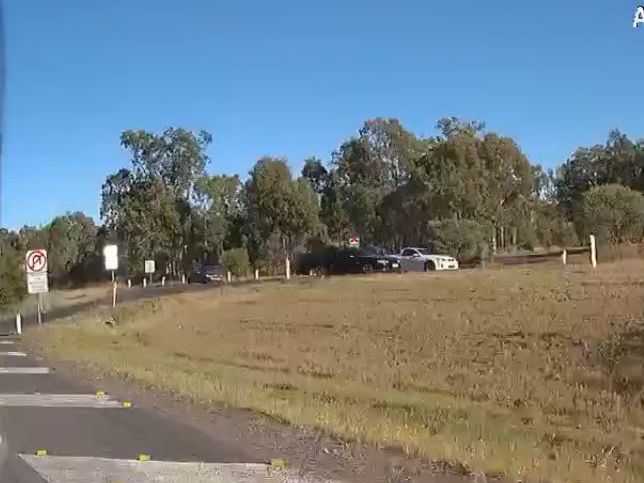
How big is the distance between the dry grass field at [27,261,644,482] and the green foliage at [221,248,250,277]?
3377 centimetres

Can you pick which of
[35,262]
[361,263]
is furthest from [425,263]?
[35,262]

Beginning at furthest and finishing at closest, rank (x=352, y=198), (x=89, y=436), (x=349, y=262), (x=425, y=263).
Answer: (x=352, y=198) < (x=349, y=262) < (x=425, y=263) < (x=89, y=436)

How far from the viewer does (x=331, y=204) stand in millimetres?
98062

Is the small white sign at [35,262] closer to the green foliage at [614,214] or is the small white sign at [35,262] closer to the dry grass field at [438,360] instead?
the dry grass field at [438,360]

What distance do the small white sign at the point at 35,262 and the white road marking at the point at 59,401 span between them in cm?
1754

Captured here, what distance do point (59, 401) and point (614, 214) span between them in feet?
177

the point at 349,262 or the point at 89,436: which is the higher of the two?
the point at 349,262

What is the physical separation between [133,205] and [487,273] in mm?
58176

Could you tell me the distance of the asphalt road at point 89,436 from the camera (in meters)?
9.36

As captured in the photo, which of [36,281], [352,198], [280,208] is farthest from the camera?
[352,198]

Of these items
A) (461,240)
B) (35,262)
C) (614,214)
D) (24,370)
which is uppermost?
(614,214)

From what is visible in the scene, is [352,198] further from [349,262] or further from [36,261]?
[36,261]

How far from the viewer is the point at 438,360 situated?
989 inches

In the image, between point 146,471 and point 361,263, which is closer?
point 146,471
